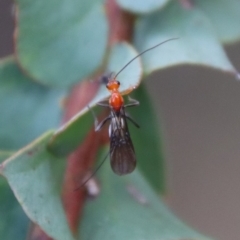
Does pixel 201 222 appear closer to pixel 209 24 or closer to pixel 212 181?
pixel 212 181

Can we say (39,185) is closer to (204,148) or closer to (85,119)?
(85,119)

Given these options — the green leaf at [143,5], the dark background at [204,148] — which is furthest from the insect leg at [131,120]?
the dark background at [204,148]

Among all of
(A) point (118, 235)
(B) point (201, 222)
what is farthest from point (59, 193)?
(B) point (201, 222)

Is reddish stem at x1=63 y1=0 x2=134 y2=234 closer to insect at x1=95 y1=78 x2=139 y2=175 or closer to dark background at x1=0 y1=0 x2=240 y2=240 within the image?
insect at x1=95 y1=78 x2=139 y2=175

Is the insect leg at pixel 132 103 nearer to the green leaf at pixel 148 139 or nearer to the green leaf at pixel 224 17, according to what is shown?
the green leaf at pixel 148 139

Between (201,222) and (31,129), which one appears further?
(201,222)

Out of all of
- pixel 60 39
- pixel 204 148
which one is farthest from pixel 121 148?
pixel 204 148
